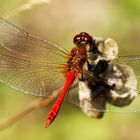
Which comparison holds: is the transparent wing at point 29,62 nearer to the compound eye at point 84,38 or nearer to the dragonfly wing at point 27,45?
the dragonfly wing at point 27,45

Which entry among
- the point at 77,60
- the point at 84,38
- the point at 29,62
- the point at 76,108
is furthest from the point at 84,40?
the point at 76,108

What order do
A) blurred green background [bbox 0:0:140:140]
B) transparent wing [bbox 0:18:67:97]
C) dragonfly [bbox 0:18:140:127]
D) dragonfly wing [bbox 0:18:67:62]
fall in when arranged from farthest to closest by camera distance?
blurred green background [bbox 0:0:140:140] → dragonfly wing [bbox 0:18:67:62] → transparent wing [bbox 0:18:67:97] → dragonfly [bbox 0:18:140:127]

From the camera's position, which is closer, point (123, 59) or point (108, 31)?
point (123, 59)

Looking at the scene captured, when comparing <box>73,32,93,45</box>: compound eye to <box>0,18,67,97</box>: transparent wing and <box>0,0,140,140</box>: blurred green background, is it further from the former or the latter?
<box>0,0,140,140</box>: blurred green background

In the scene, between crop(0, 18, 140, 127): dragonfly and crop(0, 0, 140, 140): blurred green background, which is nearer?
crop(0, 18, 140, 127): dragonfly

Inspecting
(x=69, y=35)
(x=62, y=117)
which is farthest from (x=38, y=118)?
(x=69, y=35)

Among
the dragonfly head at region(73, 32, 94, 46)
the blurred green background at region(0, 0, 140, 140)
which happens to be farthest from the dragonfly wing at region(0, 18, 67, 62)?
the blurred green background at region(0, 0, 140, 140)

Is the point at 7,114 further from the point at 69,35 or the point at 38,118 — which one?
the point at 69,35
